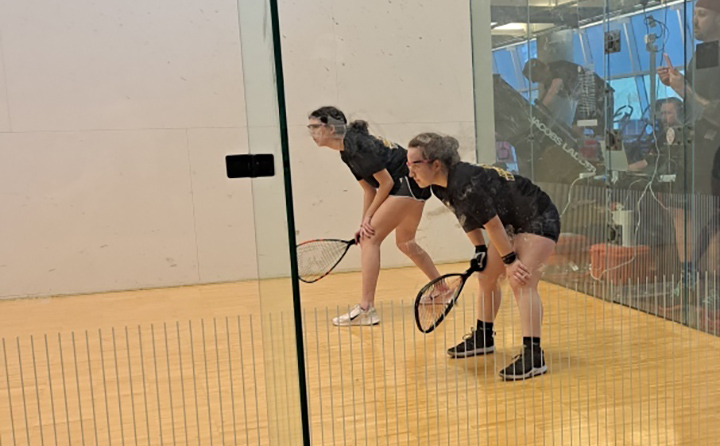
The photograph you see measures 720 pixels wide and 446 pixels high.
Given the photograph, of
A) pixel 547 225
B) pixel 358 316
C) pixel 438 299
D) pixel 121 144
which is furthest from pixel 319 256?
pixel 121 144

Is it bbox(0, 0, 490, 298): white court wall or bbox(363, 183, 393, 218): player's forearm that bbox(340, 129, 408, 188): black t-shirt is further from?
bbox(0, 0, 490, 298): white court wall

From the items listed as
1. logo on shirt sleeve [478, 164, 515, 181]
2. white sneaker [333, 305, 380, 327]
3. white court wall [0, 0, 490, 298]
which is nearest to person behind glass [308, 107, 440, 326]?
white sneaker [333, 305, 380, 327]

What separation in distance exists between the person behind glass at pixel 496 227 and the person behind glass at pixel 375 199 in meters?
0.03

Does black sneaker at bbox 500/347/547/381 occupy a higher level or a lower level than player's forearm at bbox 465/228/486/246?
A: lower

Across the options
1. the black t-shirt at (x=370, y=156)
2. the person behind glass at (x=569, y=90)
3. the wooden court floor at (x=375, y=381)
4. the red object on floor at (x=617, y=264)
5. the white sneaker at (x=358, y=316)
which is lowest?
the wooden court floor at (x=375, y=381)

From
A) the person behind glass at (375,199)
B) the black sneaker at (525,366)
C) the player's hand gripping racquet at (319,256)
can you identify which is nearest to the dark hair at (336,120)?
the person behind glass at (375,199)

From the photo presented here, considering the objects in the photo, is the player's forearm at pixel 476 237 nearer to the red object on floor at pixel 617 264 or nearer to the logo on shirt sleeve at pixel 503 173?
the logo on shirt sleeve at pixel 503 173

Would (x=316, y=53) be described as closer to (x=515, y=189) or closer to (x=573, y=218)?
(x=515, y=189)

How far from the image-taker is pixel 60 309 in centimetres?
228

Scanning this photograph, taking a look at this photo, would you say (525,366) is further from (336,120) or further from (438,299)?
(336,120)

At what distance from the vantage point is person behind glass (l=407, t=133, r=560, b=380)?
149cm

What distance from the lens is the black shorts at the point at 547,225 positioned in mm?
1559

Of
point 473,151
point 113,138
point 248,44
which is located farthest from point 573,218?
point 113,138

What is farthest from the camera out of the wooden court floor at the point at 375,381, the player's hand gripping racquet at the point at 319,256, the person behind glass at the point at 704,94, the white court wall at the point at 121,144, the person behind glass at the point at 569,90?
the white court wall at the point at 121,144
